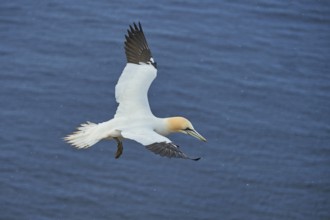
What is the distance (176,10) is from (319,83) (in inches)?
190

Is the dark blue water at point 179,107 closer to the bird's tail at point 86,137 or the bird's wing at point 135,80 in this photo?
the bird's wing at point 135,80

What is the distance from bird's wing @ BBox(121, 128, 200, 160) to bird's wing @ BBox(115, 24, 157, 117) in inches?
33.5

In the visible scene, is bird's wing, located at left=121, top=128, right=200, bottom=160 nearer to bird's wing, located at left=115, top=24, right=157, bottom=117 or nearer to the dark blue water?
bird's wing, located at left=115, top=24, right=157, bottom=117

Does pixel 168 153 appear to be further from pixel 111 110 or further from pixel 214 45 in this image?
pixel 214 45

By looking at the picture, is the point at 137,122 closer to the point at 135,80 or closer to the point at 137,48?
the point at 135,80

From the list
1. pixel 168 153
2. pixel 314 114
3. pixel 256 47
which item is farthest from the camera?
pixel 256 47

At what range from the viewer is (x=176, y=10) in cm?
2694

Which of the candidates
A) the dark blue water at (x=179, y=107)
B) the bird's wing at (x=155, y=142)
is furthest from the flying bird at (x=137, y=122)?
the dark blue water at (x=179, y=107)

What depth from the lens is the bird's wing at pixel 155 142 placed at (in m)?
13.1

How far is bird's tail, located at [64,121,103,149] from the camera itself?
14.3m

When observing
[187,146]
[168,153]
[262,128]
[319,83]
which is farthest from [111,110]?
[168,153]

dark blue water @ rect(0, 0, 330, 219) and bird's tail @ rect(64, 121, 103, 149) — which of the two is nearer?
bird's tail @ rect(64, 121, 103, 149)

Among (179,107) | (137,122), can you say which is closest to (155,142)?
(137,122)

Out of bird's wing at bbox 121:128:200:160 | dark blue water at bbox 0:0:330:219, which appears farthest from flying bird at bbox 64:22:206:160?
dark blue water at bbox 0:0:330:219
